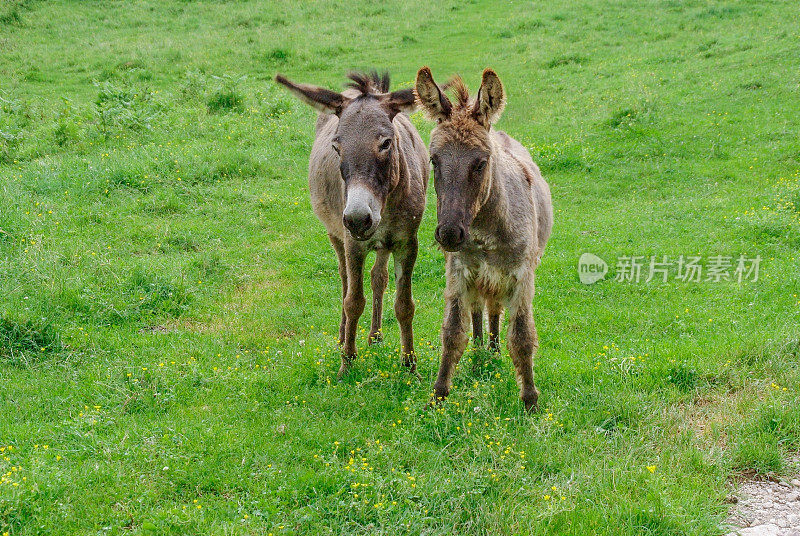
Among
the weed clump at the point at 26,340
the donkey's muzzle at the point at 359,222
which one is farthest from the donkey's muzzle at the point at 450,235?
the weed clump at the point at 26,340

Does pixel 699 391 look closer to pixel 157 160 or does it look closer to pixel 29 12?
pixel 157 160

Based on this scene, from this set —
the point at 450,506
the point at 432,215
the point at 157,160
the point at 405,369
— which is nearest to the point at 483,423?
the point at 450,506

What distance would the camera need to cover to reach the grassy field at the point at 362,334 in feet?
Answer: 14.5

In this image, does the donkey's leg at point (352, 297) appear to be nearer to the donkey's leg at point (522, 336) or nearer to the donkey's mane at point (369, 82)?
the donkey's mane at point (369, 82)

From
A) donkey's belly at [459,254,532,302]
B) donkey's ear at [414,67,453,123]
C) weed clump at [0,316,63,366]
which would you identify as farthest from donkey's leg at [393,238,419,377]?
weed clump at [0,316,63,366]

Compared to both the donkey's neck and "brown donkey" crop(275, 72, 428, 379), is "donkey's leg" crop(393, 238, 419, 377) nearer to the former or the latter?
"brown donkey" crop(275, 72, 428, 379)

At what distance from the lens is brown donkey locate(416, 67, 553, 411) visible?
15.0ft

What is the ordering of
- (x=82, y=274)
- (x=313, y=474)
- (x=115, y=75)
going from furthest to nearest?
1. (x=115, y=75)
2. (x=82, y=274)
3. (x=313, y=474)

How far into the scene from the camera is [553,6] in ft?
75.3

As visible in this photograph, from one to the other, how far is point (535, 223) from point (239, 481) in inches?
121

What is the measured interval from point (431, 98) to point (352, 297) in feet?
7.06

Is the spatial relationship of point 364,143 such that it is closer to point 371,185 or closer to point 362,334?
point 371,185

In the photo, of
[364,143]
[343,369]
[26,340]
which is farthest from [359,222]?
[26,340]

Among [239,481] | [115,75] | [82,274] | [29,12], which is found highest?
[29,12]
